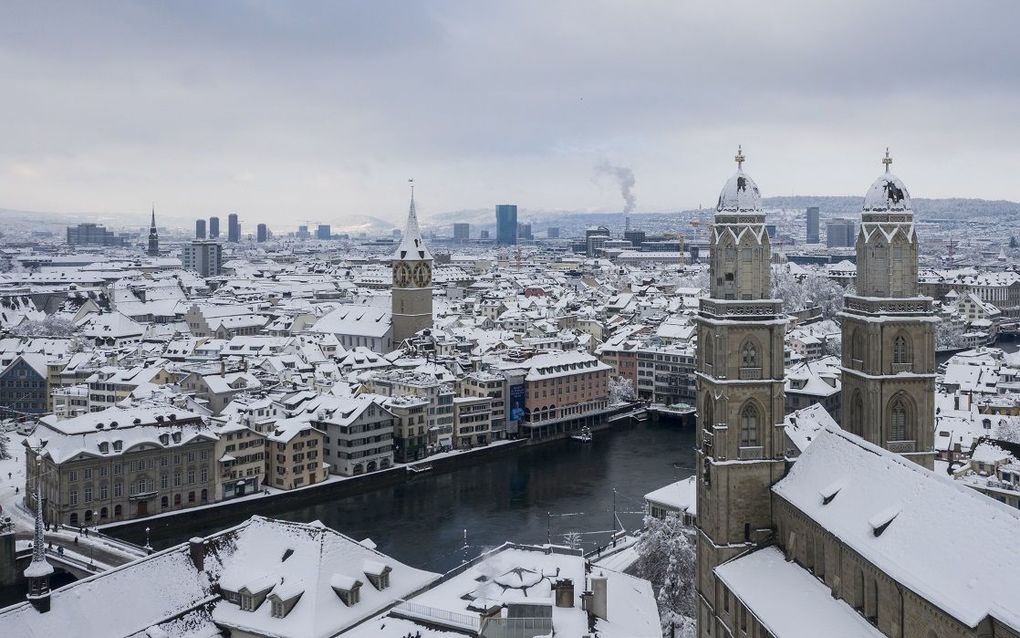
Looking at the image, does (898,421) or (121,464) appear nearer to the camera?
(898,421)

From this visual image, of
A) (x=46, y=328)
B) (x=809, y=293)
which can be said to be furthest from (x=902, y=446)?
(x=809, y=293)

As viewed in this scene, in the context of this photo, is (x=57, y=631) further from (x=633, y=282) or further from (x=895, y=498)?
(x=633, y=282)

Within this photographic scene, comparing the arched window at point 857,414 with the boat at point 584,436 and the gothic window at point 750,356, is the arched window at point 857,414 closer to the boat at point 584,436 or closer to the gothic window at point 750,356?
the gothic window at point 750,356

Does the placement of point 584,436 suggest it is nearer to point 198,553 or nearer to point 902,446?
point 902,446

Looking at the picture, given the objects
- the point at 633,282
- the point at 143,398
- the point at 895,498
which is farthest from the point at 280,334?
the point at 895,498

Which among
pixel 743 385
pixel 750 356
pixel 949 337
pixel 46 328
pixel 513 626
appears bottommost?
pixel 949 337

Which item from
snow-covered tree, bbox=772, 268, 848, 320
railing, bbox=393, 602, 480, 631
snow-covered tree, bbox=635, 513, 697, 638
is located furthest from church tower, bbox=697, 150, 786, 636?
snow-covered tree, bbox=772, 268, 848, 320

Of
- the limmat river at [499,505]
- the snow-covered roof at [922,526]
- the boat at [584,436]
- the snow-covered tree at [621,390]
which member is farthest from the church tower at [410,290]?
the snow-covered roof at [922,526]
